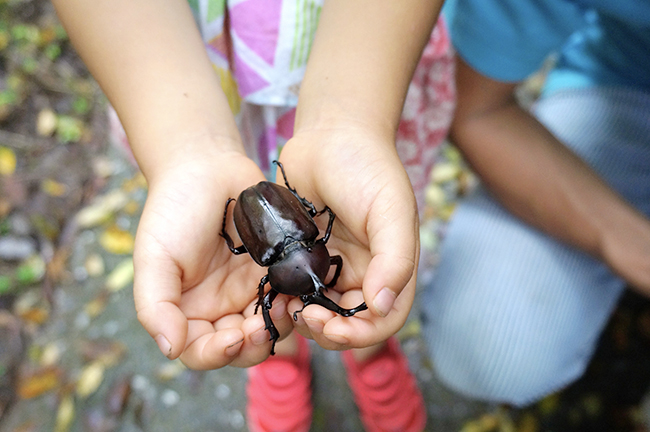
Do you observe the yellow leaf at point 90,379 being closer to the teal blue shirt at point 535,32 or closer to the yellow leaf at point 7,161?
the yellow leaf at point 7,161

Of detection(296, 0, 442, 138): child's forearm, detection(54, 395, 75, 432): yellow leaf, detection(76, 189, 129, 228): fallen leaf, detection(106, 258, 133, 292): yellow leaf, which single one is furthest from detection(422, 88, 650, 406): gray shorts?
detection(76, 189, 129, 228): fallen leaf

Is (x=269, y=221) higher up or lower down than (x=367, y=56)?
lower down

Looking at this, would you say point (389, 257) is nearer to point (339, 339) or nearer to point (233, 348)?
point (339, 339)

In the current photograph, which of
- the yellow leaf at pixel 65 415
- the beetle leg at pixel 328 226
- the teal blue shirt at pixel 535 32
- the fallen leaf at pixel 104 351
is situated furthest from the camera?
the fallen leaf at pixel 104 351

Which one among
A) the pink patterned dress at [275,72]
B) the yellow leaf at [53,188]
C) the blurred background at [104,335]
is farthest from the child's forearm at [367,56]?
the yellow leaf at [53,188]

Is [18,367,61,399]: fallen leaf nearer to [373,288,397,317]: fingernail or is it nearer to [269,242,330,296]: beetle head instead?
[269,242,330,296]: beetle head

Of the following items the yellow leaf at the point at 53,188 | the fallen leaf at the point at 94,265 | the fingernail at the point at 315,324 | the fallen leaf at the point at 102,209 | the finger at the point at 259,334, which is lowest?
the fallen leaf at the point at 94,265

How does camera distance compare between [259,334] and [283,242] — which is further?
[283,242]

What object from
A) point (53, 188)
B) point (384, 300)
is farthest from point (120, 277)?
point (384, 300)
